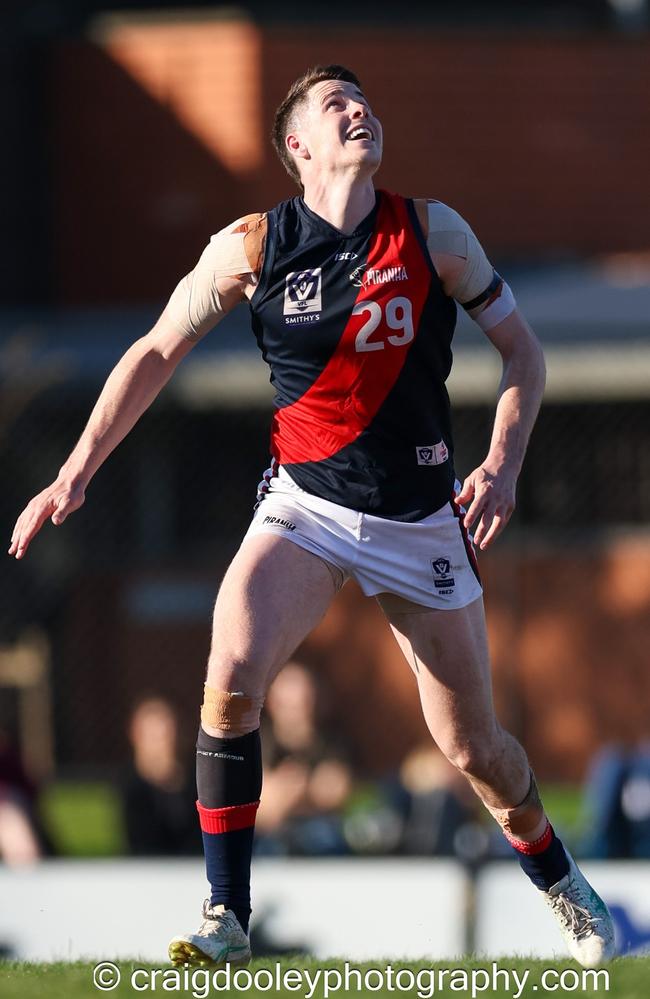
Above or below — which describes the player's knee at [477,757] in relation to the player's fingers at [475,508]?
below

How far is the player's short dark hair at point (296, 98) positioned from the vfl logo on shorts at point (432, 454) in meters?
0.90

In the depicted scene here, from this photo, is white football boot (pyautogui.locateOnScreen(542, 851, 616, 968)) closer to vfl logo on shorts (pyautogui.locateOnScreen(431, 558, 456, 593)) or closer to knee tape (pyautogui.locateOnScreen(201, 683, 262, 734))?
vfl logo on shorts (pyautogui.locateOnScreen(431, 558, 456, 593))

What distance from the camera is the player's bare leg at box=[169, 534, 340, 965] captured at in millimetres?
5035

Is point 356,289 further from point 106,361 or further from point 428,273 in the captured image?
point 106,361

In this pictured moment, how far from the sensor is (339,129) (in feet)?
17.2

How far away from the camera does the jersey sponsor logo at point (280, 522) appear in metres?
5.21

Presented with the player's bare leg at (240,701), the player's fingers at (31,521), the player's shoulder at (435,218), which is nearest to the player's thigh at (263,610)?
the player's bare leg at (240,701)

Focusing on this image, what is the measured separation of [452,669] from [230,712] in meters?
0.68

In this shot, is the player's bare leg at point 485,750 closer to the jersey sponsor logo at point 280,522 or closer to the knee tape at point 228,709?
the jersey sponsor logo at point 280,522

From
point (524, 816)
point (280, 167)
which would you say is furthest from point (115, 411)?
point (280, 167)

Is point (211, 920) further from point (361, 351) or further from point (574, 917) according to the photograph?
point (361, 351)

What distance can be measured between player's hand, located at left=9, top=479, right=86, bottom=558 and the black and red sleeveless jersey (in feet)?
2.15

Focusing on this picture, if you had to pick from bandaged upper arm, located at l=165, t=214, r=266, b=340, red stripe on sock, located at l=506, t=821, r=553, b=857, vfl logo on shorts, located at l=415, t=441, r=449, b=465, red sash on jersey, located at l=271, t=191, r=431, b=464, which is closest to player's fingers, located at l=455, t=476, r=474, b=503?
vfl logo on shorts, located at l=415, t=441, r=449, b=465

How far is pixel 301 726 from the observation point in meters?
10.1
